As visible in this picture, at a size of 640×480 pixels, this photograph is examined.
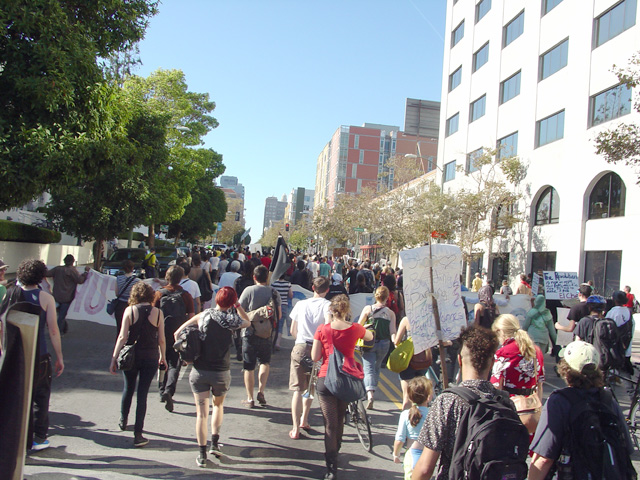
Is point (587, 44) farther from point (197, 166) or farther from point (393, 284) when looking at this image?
point (197, 166)

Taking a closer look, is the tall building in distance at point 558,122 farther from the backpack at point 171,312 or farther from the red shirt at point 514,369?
the backpack at point 171,312

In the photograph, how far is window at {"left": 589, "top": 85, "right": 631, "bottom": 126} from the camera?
20.6m

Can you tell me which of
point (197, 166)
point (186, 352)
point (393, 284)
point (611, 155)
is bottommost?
point (186, 352)

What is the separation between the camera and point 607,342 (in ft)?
25.3

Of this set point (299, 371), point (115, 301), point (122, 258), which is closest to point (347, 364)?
point (299, 371)

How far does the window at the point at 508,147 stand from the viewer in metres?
28.9

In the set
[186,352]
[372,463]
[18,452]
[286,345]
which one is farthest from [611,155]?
[18,452]

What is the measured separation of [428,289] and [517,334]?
0.88 meters

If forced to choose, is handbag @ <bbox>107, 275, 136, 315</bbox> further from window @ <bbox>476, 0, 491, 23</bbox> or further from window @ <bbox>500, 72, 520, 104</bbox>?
window @ <bbox>476, 0, 491, 23</bbox>

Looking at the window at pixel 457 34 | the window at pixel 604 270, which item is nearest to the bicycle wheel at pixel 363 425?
the window at pixel 604 270

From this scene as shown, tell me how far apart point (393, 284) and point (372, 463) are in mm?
4064

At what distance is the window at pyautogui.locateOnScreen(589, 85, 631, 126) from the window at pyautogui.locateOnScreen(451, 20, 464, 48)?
1762 cm

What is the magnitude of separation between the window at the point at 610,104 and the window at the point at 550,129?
2255mm

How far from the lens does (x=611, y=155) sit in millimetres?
14789
